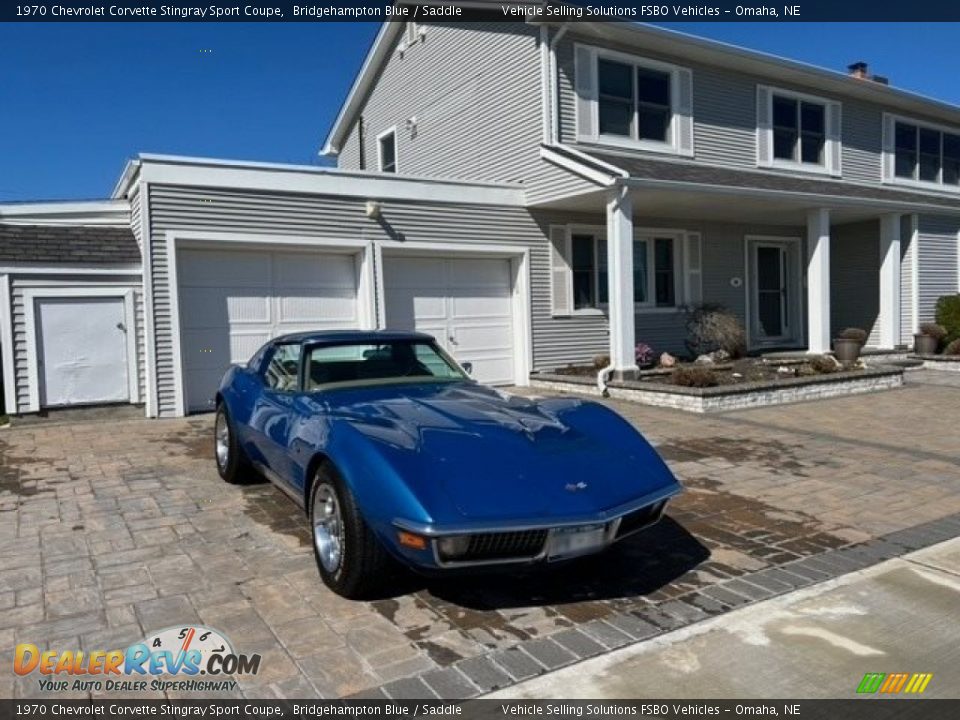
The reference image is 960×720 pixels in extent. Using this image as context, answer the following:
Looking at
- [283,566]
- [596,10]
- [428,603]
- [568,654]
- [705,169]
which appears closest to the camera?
[568,654]

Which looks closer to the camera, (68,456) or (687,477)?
(687,477)

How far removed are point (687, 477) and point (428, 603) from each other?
3.21 meters

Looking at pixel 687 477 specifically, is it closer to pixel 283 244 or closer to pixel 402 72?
pixel 283 244

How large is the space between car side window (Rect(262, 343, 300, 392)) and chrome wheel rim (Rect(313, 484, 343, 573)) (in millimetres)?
1186

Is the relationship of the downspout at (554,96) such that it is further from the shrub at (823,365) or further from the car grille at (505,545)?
the car grille at (505,545)

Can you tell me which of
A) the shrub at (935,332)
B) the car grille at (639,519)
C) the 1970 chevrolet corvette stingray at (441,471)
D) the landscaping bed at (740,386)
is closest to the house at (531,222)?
the shrub at (935,332)

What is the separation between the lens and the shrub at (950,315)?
15109 millimetres

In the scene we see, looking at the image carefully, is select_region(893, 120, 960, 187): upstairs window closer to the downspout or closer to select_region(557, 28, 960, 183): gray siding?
select_region(557, 28, 960, 183): gray siding

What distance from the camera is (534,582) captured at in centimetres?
377

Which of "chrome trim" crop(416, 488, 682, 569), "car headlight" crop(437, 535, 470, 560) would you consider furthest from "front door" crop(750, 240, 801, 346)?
"car headlight" crop(437, 535, 470, 560)

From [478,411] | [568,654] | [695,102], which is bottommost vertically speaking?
[568,654]

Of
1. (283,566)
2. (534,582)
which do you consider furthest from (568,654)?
(283,566)

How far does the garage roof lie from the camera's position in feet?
29.5

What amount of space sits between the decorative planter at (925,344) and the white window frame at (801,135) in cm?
398
